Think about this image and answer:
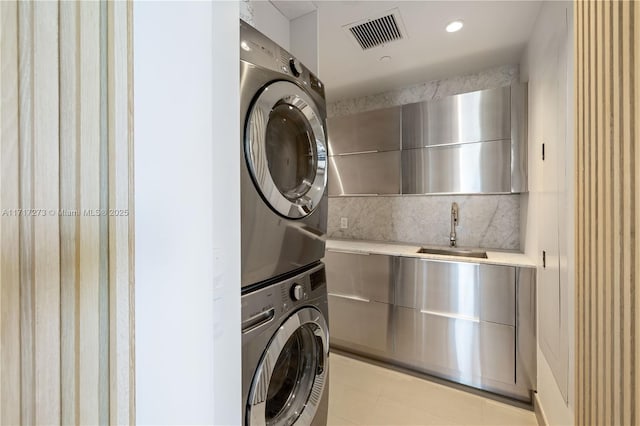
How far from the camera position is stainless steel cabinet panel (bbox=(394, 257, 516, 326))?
5.95 ft

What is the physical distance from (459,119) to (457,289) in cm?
134

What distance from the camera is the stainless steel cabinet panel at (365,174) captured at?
2514mm

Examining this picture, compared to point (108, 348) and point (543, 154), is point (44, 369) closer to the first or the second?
point (108, 348)

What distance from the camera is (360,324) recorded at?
2324mm

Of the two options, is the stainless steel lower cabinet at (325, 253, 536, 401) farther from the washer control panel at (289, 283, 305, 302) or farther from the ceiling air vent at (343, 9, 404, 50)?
the ceiling air vent at (343, 9, 404, 50)

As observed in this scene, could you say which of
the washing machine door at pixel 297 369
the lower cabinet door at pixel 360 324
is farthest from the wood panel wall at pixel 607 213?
the lower cabinet door at pixel 360 324

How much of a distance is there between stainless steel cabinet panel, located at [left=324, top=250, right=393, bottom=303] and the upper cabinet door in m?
1.08

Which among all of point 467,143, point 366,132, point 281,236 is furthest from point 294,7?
point 467,143

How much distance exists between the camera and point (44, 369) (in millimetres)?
411

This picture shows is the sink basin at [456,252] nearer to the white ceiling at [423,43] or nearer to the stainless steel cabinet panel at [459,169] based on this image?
the stainless steel cabinet panel at [459,169]

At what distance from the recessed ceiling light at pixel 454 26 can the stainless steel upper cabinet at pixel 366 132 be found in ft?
2.24

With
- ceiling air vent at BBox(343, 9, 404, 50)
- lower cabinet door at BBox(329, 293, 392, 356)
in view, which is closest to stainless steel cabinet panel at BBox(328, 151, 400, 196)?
ceiling air vent at BBox(343, 9, 404, 50)

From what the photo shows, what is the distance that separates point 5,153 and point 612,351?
1.21m

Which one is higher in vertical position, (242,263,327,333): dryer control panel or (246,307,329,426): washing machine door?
(242,263,327,333): dryer control panel
